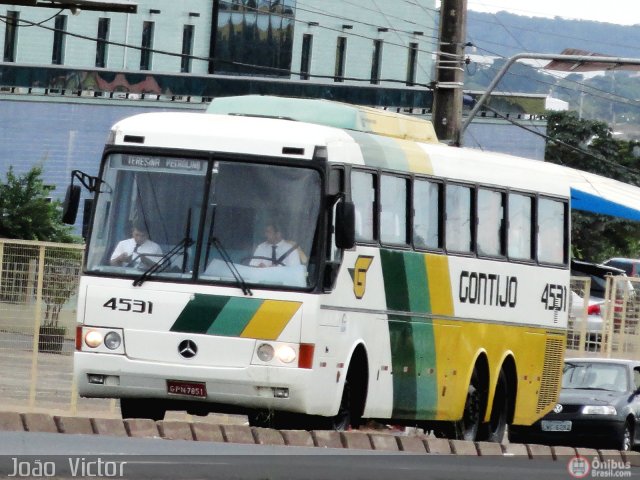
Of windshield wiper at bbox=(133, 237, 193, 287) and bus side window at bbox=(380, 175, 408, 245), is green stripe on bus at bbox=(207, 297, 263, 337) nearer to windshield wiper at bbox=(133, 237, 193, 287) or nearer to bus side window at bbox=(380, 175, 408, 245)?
windshield wiper at bbox=(133, 237, 193, 287)

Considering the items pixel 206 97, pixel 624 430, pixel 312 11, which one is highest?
pixel 312 11

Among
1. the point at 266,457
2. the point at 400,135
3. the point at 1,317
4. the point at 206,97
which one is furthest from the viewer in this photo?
the point at 206,97

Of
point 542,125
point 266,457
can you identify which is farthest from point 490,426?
point 542,125

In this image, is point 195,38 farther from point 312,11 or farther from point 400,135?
point 400,135

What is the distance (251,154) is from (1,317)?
22.2 feet

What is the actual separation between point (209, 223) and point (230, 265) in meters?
0.43

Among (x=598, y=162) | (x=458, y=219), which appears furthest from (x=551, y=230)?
(x=598, y=162)

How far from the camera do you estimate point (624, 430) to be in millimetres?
23766

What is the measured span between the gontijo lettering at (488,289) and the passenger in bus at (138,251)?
4318mm

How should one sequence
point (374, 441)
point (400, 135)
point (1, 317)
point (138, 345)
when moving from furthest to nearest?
point (1, 317) < point (400, 135) < point (138, 345) < point (374, 441)

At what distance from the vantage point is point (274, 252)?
51.8ft

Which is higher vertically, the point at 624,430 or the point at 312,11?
the point at 312,11

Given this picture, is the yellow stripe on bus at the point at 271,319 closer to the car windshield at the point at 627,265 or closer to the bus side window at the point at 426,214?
the bus side window at the point at 426,214

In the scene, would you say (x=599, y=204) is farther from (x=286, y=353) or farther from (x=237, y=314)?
(x=237, y=314)
